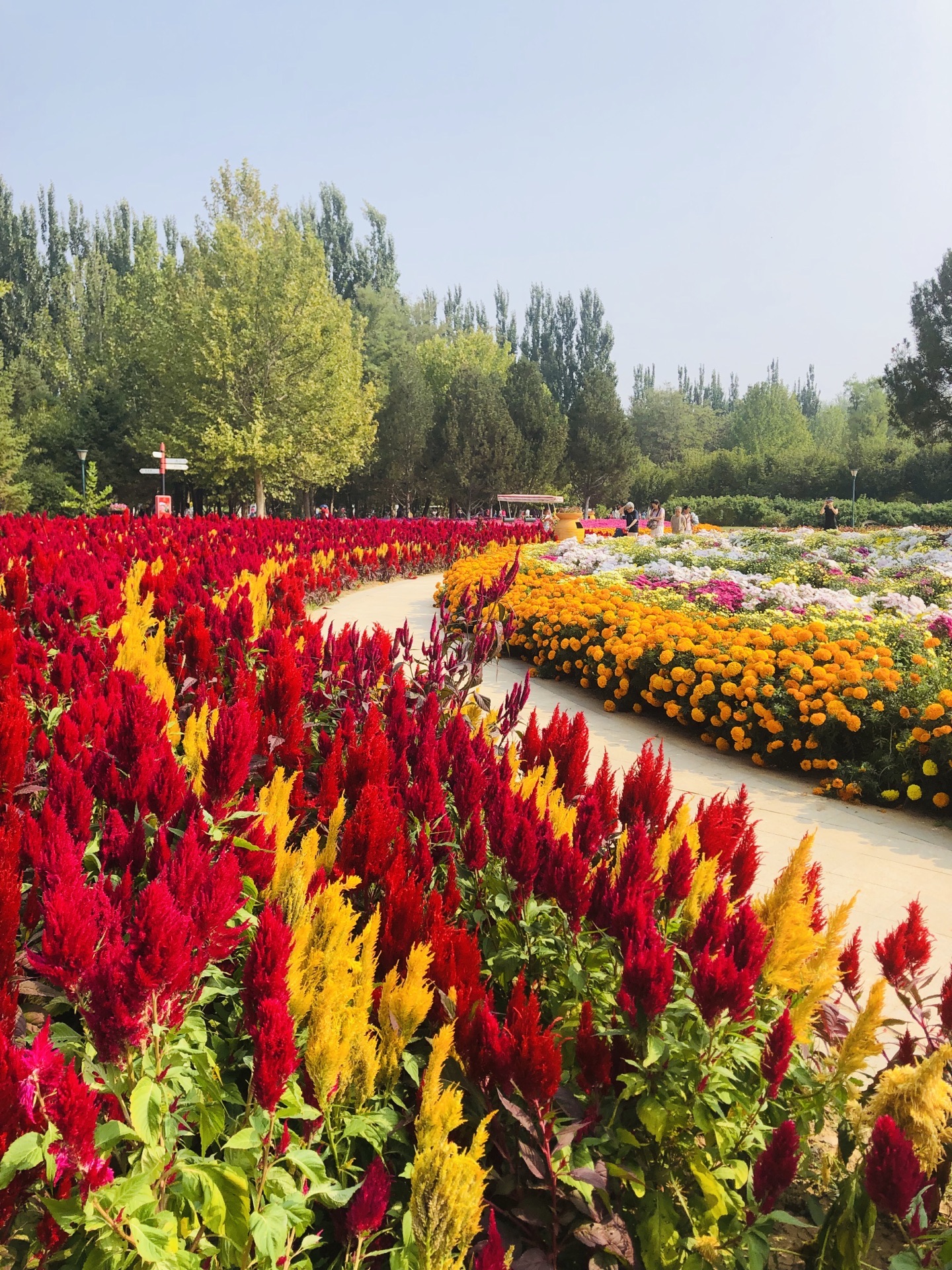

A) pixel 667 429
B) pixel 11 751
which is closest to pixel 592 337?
pixel 667 429

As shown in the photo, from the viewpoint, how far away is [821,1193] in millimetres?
1776

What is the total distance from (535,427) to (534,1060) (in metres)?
48.0

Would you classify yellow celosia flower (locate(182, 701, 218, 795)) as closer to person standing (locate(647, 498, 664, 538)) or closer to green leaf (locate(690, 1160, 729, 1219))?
green leaf (locate(690, 1160, 729, 1219))

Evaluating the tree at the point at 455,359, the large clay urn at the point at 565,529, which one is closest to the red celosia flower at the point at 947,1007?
the large clay urn at the point at 565,529

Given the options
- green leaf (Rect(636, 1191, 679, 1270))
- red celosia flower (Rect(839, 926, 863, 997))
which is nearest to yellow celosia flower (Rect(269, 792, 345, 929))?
green leaf (Rect(636, 1191, 679, 1270))

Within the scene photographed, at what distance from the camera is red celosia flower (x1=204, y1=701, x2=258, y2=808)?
1.84 metres

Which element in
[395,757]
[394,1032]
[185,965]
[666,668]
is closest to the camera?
[185,965]

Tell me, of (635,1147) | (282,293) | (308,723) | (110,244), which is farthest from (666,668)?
(110,244)

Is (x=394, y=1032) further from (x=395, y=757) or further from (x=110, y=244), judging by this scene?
(x=110, y=244)

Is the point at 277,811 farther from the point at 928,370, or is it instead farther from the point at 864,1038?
the point at 928,370

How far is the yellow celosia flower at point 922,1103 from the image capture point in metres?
1.33

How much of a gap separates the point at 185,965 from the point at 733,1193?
1.04 metres

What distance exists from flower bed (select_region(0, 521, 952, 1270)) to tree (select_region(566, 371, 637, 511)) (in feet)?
168

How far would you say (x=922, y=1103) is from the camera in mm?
1347
